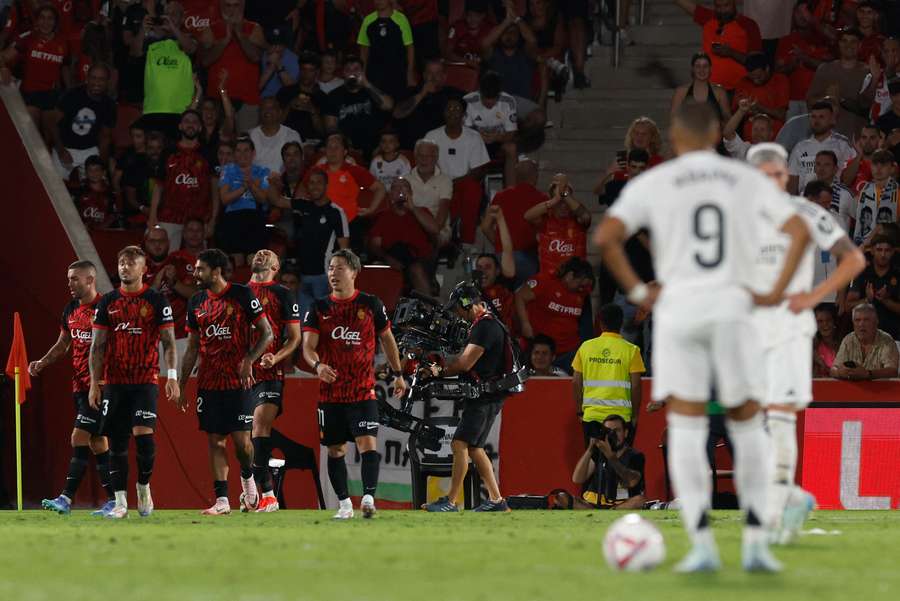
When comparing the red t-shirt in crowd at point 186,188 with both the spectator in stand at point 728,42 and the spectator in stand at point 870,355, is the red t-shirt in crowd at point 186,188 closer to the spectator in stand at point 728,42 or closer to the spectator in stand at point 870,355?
the spectator in stand at point 728,42

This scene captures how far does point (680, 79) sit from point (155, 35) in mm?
7115

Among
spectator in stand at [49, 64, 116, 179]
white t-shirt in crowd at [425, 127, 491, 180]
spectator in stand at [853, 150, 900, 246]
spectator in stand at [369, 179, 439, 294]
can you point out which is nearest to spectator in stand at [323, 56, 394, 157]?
white t-shirt in crowd at [425, 127, 491, 180]

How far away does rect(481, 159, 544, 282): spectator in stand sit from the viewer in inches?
760

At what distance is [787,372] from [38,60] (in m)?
14.1

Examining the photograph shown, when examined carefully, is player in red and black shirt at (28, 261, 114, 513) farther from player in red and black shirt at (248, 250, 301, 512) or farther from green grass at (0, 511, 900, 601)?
green grass at (0, 511, 900, 601)

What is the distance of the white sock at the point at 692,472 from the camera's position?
303 inches

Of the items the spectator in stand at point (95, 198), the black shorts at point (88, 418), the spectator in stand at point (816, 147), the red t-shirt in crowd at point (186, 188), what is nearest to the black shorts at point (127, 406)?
the black shorts at point (88, 418)

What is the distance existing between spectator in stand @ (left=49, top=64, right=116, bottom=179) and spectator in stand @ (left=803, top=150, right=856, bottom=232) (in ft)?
29.6

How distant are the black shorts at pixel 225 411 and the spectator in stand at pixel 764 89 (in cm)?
813

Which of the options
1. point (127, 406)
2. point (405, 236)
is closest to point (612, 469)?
point (405, 236)

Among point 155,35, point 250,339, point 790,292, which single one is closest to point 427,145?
point 155,35

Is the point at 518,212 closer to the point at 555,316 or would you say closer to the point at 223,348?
the point at 555,316

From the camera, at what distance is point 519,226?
19359 mm

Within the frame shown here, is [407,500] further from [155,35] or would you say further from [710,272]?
[710,272]
